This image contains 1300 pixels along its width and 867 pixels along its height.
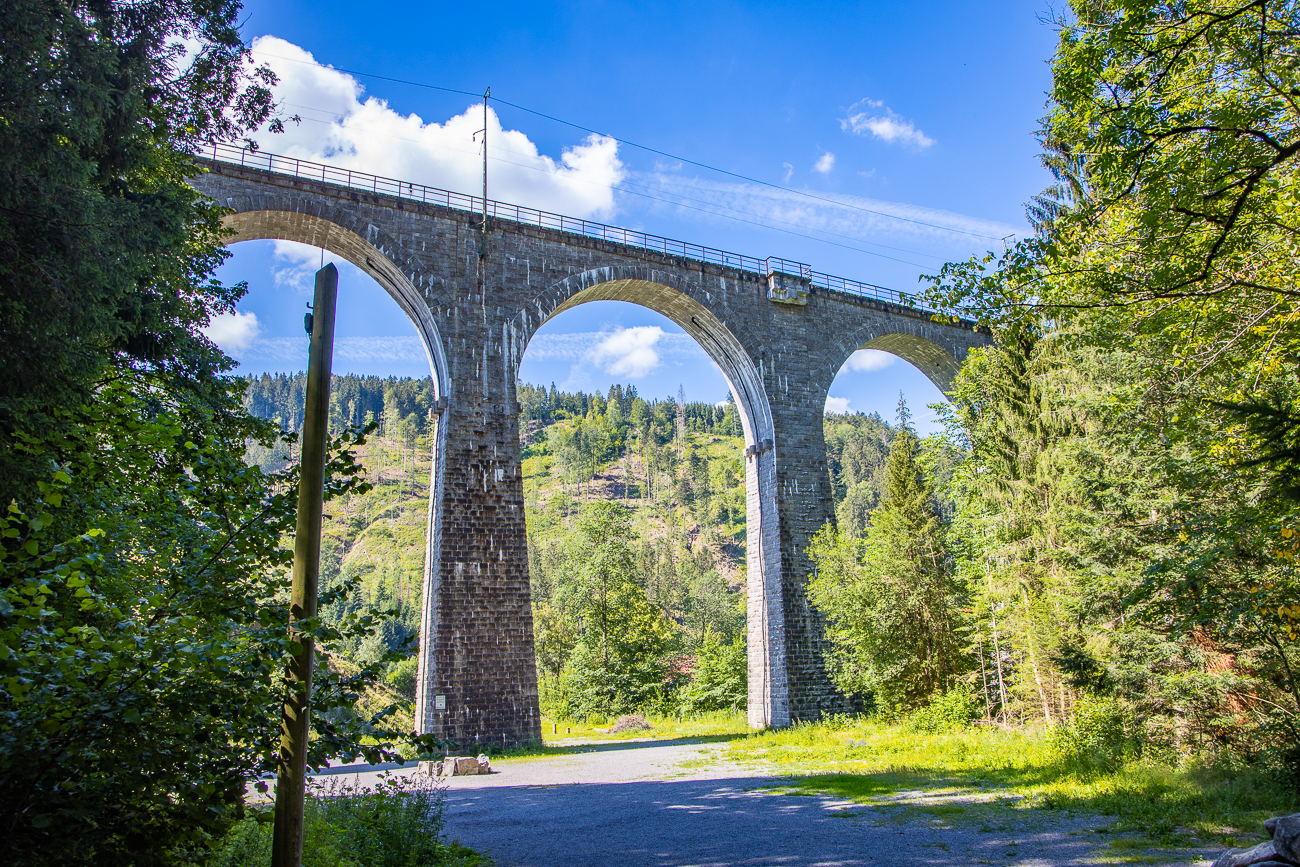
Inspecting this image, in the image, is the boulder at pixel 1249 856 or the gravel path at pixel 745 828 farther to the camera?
the gravel path at pixel 745 828

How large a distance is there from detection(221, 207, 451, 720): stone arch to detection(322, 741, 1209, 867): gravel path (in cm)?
498

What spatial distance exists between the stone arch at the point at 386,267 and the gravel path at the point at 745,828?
4984 mm

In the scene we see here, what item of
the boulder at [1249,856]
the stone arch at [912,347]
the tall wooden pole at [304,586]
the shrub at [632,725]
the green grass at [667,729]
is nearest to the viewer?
the tall wooden pole at [304,586]

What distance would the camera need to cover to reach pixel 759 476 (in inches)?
792

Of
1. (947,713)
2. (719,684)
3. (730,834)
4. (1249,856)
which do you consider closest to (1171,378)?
(1249,856)

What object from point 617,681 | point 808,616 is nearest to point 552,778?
point 808,616

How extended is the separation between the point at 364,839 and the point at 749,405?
15812 millimetres

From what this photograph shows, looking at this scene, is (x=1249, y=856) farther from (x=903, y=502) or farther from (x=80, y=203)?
(x=903, y=502)

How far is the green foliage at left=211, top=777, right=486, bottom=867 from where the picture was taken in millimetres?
5160

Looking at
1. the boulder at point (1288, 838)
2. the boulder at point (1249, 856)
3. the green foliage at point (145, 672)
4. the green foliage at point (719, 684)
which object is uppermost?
the green foliage at point (145, 672)

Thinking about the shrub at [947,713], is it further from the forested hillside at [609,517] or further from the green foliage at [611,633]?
the green foliage at [611,633]

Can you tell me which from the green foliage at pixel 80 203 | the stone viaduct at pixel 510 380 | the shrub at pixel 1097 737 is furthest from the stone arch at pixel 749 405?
the green foliage at pixel 80 203

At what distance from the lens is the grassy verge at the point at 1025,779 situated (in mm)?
7176

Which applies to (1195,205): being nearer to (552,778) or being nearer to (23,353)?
(23,353)
